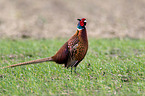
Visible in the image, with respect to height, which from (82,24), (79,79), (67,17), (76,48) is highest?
(67,17)

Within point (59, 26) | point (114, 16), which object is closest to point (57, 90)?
point (59, 26)

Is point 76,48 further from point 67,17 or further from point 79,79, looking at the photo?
Result: point 67,17

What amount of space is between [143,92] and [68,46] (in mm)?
2118

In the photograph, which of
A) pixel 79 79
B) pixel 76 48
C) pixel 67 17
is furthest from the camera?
pixel 67 17

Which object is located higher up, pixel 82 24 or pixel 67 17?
pixel 67 17

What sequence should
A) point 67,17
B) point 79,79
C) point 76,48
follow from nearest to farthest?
1. point 79,79
2. point 76,48
3. point 67,17

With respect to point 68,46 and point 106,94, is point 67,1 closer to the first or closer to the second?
point 68,46

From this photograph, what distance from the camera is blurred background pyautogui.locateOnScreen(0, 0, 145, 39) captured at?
14359 mm

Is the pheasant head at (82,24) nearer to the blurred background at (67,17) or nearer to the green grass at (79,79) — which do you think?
the green grass at (79,79)

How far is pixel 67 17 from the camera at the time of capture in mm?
16406

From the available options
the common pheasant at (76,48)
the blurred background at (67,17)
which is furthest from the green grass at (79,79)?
the blurred background at (67,17)

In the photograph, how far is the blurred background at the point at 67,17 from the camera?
47.1ft

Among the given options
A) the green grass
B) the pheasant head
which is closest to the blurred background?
the green grass

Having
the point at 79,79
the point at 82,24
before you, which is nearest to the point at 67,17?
the point at 82,24
